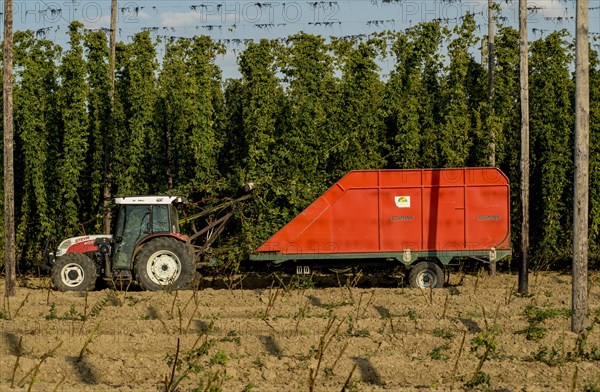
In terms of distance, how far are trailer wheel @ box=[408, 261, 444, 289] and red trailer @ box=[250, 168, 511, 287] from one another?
0.02m

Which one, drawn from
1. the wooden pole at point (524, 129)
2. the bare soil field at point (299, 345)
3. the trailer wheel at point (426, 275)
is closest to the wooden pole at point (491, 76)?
the trailer wheel at point (426, 275)

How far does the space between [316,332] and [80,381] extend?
354cm

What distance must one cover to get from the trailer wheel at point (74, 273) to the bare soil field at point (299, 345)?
1.21 metres

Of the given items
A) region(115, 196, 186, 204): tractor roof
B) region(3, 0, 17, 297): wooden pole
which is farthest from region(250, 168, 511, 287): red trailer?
region(3, 0, 17, 297): wooden pole

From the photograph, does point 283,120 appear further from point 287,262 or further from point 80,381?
point 80,381

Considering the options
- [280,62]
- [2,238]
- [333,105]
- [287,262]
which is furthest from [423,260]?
[2,238]

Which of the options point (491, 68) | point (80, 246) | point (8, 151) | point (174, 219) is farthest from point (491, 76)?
point (8, 151)

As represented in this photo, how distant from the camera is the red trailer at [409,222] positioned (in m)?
17.2

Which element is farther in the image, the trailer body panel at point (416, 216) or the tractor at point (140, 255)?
the trailer body panel at point (416, 216)

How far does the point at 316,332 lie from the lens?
1223 centimetres

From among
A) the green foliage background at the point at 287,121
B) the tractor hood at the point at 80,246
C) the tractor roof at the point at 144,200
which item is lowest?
the tractor hood at the point at 80,246

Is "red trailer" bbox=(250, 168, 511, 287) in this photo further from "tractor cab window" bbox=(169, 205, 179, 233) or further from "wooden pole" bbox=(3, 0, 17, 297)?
"wooden pole" bbox=(3, 0, 17, 297)

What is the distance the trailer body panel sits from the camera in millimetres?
17266

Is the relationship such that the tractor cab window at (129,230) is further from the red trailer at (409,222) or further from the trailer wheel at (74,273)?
the red trailer at (409,222)
